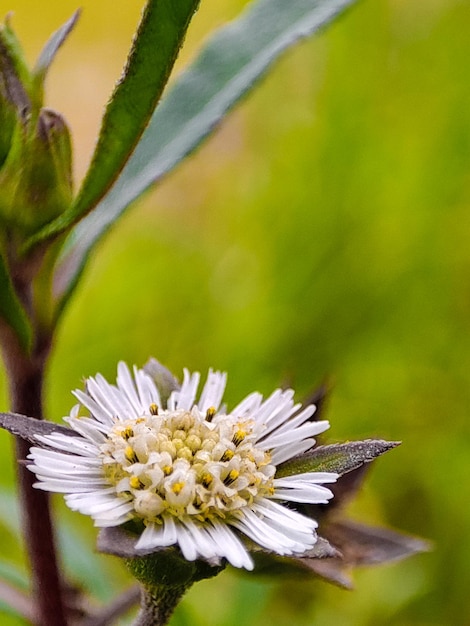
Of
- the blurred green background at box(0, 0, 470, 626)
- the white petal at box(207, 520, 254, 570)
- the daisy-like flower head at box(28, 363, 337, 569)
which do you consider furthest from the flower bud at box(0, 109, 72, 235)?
the blurred green background at box(0, 0, 470, 626)

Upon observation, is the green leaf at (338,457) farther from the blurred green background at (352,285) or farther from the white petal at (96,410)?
the blurred green background at (352,285)

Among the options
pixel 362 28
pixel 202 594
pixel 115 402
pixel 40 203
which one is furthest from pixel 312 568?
pixel 362 28

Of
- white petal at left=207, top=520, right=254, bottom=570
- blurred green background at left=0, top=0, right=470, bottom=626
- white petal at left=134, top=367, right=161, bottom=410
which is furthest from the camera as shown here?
blurred green background at left=0, top=0, right=470, bottom=626

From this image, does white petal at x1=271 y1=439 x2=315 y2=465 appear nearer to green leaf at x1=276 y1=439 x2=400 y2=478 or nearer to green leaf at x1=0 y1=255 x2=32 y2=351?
green leaf at x1=276 y1=439 x2=400 y2=478

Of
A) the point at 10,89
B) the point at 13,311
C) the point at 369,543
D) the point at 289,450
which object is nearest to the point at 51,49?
the point at 10,89

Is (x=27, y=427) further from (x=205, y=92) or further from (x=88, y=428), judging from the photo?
(x=205, y=92)

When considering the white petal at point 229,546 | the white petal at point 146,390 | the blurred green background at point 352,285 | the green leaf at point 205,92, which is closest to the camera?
the white petal at point 229,546

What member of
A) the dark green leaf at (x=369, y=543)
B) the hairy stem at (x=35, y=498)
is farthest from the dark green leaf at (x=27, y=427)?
the dark green leaf at (x=369, y=543)
